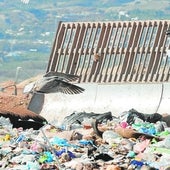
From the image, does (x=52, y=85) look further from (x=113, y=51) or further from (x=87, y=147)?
(x=113, y=51)

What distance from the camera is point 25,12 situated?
145 meters

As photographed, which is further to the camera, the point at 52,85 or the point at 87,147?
the point at 52,85

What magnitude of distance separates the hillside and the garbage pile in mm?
82606

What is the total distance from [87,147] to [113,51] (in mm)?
7654

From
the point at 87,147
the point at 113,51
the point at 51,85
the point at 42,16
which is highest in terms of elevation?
the point at 42,16

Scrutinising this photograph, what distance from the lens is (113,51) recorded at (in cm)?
2011

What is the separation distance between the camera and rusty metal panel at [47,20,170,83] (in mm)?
19359

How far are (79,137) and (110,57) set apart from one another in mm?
6897

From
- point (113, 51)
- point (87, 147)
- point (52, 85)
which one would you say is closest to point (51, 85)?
point (52, 85)

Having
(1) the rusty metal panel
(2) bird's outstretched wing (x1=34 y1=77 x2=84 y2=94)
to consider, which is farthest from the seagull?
(1) the rusty metal panel

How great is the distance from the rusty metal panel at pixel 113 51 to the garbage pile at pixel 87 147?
4.02m

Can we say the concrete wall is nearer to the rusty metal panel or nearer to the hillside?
the rusty metal panel

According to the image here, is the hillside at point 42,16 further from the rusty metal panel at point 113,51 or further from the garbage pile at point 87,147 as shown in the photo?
the garbage pile at point 87,147

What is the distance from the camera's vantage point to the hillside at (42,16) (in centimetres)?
11438
